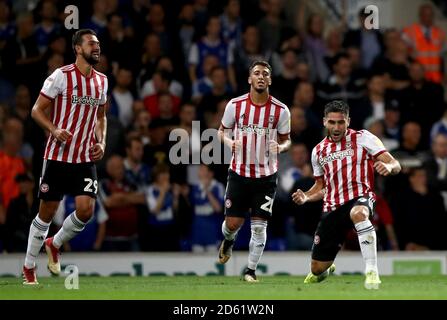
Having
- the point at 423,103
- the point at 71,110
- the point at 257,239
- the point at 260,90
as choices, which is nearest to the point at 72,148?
the point at 71,110

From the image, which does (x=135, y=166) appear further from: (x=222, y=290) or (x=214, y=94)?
(x=222, y=290)

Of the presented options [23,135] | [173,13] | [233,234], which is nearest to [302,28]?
[173,13]

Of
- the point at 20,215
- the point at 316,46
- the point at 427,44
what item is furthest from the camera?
the point at 427,44

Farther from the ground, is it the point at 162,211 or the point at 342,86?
the point at 342,86

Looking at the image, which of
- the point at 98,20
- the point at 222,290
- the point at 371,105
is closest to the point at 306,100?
the point at 371,105

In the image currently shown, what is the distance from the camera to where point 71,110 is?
11953 mm

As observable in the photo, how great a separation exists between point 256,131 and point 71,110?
2161 millimetres

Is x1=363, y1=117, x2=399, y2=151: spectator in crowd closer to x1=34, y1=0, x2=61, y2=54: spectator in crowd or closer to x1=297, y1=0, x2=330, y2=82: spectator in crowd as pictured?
x1=297, y1=0, x2=330, y2=82: spectator in crowd

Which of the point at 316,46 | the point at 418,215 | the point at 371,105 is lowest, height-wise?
the point at 418,215

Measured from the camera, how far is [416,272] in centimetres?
1541

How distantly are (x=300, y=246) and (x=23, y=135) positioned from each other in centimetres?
435

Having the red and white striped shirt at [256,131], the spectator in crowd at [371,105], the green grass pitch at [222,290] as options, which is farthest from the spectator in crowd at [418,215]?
the red and white striped shirt at [256,131]

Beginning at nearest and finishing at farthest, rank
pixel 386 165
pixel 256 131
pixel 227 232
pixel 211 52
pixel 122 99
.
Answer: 1. pixel 386 165
2. pixel 256 131
3. pixel 227 232
4. pixel 122 99
5. pixel 211 52

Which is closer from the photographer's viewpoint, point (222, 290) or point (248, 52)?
point (222, 290)
